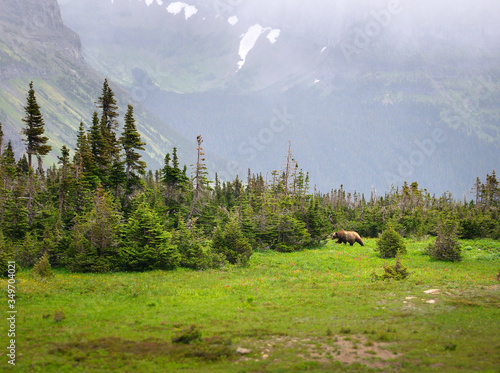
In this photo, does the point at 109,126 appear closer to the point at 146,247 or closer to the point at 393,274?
the point at 146,247

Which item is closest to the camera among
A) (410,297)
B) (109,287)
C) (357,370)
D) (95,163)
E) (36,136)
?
(357,370)

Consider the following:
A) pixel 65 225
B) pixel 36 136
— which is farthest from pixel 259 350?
pixel 36 136

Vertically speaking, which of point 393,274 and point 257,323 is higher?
point 393,274

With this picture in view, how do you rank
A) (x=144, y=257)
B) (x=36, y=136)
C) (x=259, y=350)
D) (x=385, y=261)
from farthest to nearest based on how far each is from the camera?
(x=36, y=136) < (x=385, y=261) < (x=144, y=257) < (x=259, y=350)

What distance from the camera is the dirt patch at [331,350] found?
500 inches

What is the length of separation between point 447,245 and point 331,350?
98.9 ft

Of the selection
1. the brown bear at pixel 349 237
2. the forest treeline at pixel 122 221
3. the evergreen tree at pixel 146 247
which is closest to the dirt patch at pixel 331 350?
the evergreen tree at pixel 146 247

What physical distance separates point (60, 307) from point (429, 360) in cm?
1784

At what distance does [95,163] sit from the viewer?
47406 millimetres

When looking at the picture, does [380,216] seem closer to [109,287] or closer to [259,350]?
[109,287]

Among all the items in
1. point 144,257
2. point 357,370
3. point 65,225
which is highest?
point 65,225

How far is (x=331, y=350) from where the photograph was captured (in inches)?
537

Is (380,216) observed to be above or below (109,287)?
above

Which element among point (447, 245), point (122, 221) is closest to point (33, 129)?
point (122, 221)
